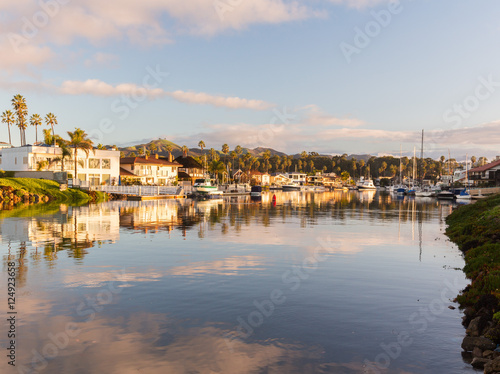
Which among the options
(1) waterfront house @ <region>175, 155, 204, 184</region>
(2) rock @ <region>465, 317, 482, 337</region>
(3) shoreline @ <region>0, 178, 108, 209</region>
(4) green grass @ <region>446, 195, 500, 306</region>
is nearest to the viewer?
(2) rock @ <region>465, 317, 482, 337</region>

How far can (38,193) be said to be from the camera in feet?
230

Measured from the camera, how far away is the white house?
84.4 metres

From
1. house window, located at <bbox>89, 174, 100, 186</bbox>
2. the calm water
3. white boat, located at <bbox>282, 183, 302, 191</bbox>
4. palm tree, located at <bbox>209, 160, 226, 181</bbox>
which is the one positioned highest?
palm tree, located at <bbox>209, 160, 226, 181</bbox>

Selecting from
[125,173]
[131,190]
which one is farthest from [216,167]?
[131,190]

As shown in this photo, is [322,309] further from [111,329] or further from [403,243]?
[403,243]

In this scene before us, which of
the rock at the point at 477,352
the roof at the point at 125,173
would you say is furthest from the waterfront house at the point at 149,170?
the rock at the point at 477,352

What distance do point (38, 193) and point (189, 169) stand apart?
66.5 meters

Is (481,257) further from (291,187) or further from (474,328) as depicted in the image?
(291,187)

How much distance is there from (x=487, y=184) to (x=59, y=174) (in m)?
92.6

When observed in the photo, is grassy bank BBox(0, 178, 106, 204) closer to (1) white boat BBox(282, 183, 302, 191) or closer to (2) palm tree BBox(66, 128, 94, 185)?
(2) palm tree BBox(66, 128, 94, 185)

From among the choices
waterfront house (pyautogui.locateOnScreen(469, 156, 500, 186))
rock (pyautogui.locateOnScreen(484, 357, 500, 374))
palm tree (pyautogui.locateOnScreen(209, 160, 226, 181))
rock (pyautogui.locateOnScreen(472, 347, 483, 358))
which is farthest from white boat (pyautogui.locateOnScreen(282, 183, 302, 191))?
rock (pyautogui.locateOnScreen(484, 357, 500, 374))

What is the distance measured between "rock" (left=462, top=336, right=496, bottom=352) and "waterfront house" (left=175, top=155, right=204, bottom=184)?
122m

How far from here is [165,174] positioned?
115438 mm

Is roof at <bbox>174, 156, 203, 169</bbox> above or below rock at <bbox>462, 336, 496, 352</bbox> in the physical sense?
above
